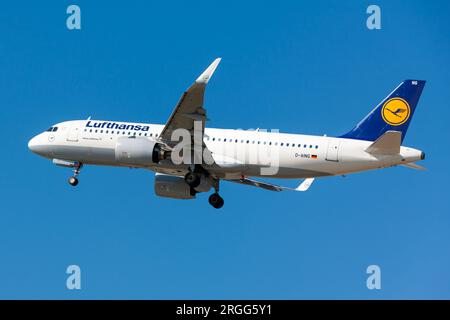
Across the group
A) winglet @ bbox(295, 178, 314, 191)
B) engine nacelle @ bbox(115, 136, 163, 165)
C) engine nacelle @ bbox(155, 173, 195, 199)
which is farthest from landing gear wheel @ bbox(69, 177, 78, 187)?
winglet @ bbox(295, 178, 314, 191)

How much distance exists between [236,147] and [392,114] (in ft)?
28.8

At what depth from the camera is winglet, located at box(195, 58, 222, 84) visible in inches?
1503

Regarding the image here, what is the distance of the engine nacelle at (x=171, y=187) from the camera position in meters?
46.9

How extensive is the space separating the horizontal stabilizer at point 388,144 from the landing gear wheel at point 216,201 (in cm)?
1022

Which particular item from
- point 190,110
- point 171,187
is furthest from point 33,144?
point 190,110

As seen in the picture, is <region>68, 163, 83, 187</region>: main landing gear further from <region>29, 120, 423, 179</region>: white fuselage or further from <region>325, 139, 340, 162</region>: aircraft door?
<region>325, 139, 340, 162</region>: aircraft door

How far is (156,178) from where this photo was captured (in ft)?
156

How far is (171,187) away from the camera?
4703cm

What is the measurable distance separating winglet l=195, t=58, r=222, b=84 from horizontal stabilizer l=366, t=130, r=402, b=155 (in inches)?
372

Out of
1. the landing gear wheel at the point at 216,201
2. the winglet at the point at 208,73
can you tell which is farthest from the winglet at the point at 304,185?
the winglet at the point at 208,73

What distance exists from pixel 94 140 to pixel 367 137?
616 inches

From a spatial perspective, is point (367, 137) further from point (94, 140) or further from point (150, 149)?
point (94, 140)

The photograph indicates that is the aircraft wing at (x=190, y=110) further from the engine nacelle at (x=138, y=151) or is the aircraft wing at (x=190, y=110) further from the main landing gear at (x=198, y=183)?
the main landing gear at (x=198, y=183)

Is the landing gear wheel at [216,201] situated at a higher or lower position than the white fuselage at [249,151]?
A: lower
